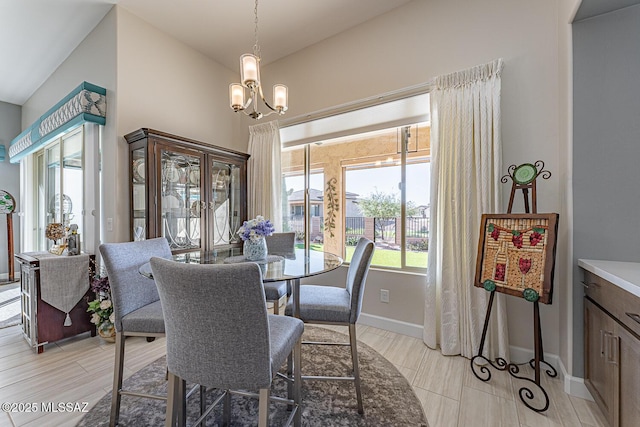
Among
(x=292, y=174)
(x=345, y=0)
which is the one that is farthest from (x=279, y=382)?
(x=345, y=0)

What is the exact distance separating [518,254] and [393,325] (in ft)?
4.26

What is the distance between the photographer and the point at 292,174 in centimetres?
352

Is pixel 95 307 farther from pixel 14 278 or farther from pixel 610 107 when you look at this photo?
pixel 610 107

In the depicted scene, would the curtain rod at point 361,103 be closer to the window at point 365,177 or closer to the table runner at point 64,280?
the window at point 365,177

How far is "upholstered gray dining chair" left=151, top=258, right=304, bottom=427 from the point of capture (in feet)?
2.92

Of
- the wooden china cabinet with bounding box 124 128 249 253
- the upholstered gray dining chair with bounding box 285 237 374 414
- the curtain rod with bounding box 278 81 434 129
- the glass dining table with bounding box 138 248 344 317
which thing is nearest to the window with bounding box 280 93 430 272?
the curtain rod with bounding box 278 81 434 129

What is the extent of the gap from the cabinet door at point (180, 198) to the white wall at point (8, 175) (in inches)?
163

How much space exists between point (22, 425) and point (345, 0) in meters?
3.77

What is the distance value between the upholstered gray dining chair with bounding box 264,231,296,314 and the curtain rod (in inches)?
55.7

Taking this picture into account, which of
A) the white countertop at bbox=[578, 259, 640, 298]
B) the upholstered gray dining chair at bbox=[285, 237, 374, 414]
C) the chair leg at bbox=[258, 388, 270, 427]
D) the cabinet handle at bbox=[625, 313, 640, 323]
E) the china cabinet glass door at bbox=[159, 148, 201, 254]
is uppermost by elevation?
the china cabinet glass door at bbox=[159, 148, 201, 254]

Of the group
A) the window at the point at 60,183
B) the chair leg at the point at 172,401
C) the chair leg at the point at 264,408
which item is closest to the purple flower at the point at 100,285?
the window at the point at 60,183

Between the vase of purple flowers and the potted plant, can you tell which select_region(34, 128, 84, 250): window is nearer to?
the potted plant

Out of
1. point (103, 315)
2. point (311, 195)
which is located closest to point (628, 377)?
point (311, 195)

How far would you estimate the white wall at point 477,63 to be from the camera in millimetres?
1890
